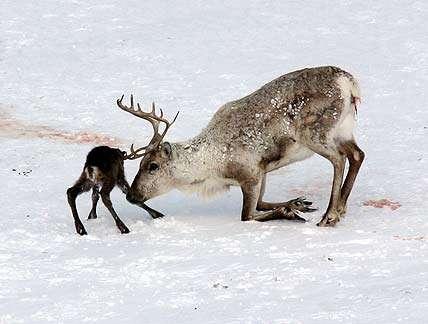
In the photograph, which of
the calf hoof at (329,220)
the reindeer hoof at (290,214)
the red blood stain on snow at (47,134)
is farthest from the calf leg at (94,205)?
the red blood stain on snow at (47,134)

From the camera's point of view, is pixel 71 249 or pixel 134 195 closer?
pixel 71 249

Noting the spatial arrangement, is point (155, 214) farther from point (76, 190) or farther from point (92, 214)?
point (76, 190)

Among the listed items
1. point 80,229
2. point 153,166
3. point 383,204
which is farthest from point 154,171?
point 383,204

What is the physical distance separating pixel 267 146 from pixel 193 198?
148cm

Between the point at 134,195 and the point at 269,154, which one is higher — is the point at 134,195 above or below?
below

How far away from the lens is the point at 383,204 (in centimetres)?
→ 1005

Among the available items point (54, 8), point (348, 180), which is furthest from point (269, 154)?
point (54, 8)

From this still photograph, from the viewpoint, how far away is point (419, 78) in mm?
14547

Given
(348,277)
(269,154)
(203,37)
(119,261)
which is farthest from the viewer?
(203,37)

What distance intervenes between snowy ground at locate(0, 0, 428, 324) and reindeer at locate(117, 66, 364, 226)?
32cm

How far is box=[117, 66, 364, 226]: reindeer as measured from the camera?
962cm

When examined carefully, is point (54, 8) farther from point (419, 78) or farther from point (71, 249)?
point (71, 249)

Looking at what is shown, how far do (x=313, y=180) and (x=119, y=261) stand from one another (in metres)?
3.41

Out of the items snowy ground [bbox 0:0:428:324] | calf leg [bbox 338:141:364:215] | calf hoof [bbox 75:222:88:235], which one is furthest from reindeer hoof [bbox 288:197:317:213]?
calf hoof [bbox 75:222:88:235]
